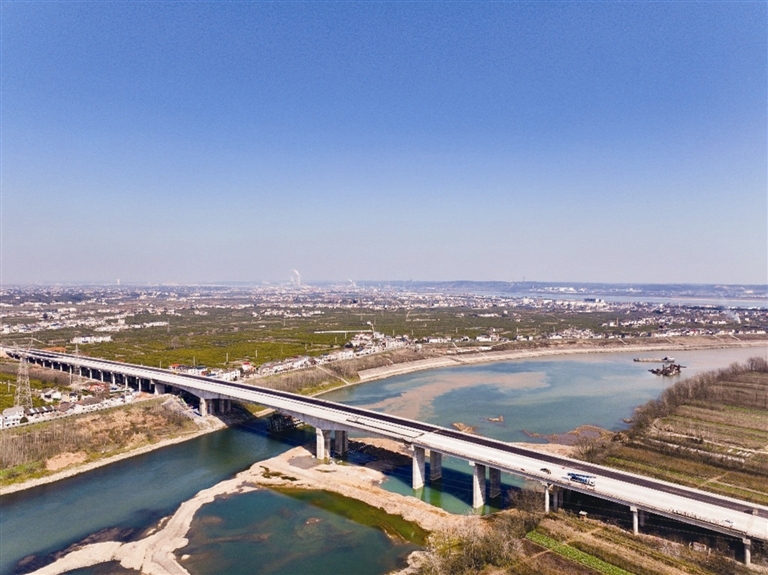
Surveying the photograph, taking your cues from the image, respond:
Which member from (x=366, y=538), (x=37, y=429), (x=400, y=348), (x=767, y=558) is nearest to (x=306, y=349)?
(x=400, y=348)

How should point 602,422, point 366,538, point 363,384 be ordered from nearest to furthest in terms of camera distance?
point 366,538
point 602,422
point 363,384

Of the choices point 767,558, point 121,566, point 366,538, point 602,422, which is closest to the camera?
point 767,558

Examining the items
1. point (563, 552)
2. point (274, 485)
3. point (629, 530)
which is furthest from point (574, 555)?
point (274, 485)

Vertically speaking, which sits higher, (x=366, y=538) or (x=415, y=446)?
(x=415, y=446)

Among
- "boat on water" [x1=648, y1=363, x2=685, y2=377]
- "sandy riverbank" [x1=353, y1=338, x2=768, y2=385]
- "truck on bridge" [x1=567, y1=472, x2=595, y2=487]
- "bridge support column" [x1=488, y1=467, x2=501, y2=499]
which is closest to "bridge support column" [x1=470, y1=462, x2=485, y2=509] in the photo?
"bridge support column" [x1=488, y1=467, x2=501, y2=499]

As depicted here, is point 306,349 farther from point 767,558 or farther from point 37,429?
point 767,558

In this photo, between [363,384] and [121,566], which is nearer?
[121,566]

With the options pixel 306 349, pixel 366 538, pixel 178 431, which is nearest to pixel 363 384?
pixel 306 349

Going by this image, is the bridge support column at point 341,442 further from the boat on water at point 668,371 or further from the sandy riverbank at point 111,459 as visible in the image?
Result: the boat on water at point 668,371
